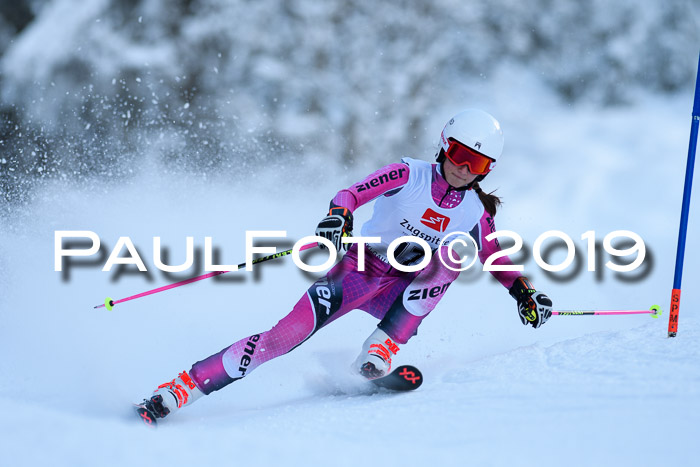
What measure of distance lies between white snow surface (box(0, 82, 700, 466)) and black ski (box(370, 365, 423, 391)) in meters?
0.05

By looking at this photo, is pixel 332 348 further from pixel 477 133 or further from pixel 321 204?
pixel 321 204

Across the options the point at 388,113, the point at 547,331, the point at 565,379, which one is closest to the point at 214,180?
the point at 388,113

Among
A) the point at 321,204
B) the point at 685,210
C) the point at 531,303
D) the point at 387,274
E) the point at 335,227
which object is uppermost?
the point at 321,204

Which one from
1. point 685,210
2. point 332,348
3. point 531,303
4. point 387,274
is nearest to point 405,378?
point 387,274

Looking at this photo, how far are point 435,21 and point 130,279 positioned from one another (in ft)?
23.8

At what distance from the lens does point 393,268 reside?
3.25 metres

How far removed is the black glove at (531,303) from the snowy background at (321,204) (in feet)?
0.57

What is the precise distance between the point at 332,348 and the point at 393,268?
93cm

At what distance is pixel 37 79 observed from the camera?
9234 mm

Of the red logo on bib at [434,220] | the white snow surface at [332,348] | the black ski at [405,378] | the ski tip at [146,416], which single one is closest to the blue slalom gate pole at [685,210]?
the white snow surface at [332,348]

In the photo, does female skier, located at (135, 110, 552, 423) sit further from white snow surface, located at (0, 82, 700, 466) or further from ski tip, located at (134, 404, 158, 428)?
white snow surface, located at (0, 82, 700, 466)

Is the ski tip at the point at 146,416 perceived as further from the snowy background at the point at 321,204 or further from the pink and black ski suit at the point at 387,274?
the pink and black ski suit at the point at 387,274

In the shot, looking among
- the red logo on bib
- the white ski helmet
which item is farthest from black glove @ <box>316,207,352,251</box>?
the white ski helmet

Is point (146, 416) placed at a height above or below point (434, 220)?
below
